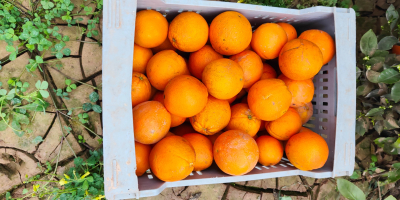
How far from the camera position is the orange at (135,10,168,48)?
1.32 m

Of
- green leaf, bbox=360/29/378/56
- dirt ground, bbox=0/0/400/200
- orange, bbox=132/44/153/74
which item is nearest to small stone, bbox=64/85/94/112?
dirt ground, bbox=0/0/400/200

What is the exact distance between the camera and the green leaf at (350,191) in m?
1.54

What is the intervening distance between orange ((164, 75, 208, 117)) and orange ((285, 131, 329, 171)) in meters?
0.65

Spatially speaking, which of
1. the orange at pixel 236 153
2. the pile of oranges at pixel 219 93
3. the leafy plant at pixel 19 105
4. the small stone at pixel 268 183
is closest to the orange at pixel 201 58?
the pile of oranges at pixel 219 93

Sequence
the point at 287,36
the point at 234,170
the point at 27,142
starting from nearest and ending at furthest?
the point at 234,170 < the point at 287,36 < the point at 27,142

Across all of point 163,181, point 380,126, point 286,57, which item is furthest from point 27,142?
point 380,126

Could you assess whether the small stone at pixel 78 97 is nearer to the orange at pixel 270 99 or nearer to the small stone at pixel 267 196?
the orange at pixel 270 99

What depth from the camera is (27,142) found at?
1.80 m

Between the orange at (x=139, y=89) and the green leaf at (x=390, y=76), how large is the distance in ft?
5.43

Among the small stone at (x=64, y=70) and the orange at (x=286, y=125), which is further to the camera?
the small stone at (x=64, y=70)

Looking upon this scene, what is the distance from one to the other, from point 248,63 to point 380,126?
1367 mm

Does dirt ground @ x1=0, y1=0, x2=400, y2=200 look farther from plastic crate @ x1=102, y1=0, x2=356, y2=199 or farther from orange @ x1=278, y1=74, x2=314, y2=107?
orange @ x1=278, y1=74, x2=314, y2=107

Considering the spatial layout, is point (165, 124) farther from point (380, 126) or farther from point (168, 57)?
point (380, 126)

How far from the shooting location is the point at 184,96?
121cm
